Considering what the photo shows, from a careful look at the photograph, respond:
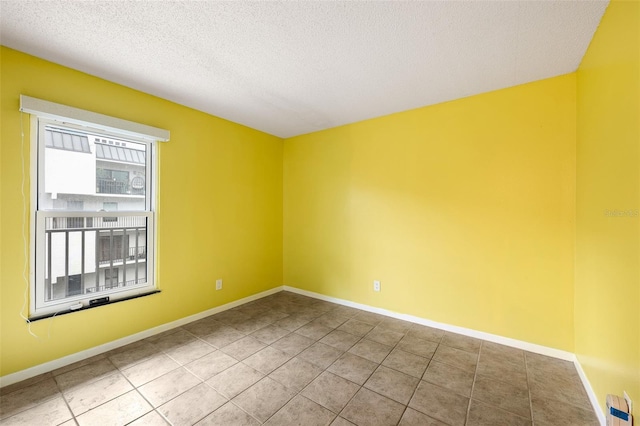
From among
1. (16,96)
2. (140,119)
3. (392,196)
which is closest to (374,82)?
(392,196)

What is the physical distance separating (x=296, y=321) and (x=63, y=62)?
314 centimetres

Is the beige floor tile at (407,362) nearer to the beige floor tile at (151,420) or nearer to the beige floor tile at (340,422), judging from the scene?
the beige floor tile at (340,422)

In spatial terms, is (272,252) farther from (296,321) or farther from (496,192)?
(496,192)

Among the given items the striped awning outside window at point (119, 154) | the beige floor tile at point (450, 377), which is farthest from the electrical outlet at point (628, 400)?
the striped awning outside window at point (119, 154)

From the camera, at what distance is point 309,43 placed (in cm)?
175

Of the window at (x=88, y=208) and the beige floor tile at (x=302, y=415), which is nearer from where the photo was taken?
the beige floor tile at (x=302, y=415)

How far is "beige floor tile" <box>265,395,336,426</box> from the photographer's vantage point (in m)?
1.48

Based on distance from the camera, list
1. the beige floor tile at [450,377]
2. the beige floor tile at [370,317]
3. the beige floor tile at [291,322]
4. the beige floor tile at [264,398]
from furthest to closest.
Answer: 1. the beige floor tile at [370,317]
2. the beige floor tile at [291,322]
3. the beige floor tile at [450,377]
4. the beige floor tile at [264,398]

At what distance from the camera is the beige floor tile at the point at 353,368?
190 centimetres

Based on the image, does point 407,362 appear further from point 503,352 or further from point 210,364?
point 210,364

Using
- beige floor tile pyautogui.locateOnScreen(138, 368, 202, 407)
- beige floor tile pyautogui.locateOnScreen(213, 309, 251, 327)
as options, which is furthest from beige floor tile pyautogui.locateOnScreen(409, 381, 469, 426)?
beige floor tile pyautogui.locateOnScreen(213, 309, 251, 327)

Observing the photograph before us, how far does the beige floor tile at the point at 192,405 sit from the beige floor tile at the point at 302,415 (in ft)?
1.31

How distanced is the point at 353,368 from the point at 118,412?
159cm

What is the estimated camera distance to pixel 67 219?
2062mm
